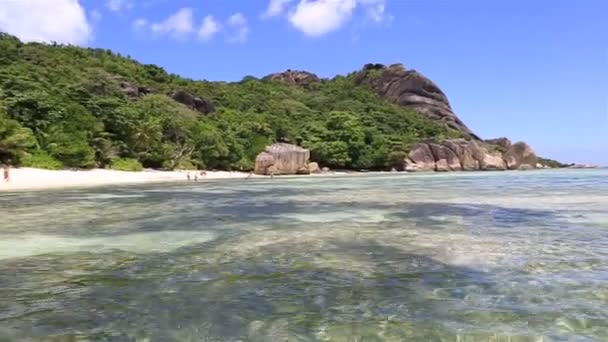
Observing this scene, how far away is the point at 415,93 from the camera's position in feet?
330

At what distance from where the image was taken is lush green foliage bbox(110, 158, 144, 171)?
37719 mm

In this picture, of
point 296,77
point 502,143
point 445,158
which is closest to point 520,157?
point 502,143

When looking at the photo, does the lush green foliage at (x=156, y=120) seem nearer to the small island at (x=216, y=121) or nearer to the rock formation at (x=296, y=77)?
the small island at (x=216, y=121)

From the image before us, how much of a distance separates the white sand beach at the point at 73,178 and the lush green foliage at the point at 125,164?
77cm

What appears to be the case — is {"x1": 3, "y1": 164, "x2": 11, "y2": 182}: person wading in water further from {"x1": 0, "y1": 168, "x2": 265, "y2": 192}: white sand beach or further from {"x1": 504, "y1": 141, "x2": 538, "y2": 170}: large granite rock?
{"x1": 504, "y1": 141, "x2": 538, "y2": 170}: large granite rock

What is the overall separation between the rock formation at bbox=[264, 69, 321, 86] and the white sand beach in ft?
243

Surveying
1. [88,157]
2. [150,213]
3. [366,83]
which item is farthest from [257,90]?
[150,213]

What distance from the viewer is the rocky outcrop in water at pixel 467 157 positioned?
2616 inches

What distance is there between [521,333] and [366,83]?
4152 inches

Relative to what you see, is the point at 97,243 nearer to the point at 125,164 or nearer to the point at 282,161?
the point at 125,164

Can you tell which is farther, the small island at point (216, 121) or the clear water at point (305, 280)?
the small island at point (216, 121)

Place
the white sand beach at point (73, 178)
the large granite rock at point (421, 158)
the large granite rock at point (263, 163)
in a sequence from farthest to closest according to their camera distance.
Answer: the large granite rock at point (421, 158)
the large granite rock at point (263, 163)
the white sand beach at point (73, 178)

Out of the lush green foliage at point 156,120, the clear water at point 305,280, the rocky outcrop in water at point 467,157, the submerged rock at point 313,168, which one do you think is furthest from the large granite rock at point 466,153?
the clear water at point 305,280

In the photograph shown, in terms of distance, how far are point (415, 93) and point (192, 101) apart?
50.8m
